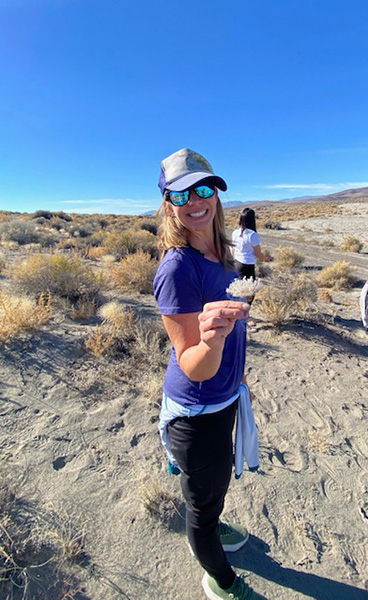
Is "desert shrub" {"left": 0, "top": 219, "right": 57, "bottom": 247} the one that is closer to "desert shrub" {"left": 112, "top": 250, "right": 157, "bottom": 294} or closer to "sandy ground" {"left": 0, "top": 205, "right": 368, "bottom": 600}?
"desert shrub" {"left": 112, "top": 250, "right": 157, "bottom": 294}

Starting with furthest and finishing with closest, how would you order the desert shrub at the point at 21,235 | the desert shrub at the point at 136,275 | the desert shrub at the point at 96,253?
the desert shrub at the point at 21,235
the desert shrub at the point at 96,253
the desert shrub at the point at 136,275

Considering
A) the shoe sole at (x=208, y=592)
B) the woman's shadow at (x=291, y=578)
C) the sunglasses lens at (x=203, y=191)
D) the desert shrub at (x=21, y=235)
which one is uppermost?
the sunglasses lens at (x=203, y=191)

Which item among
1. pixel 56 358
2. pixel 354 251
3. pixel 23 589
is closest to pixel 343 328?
pixel 56 358

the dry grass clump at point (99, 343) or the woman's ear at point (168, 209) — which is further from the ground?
the woman's ear at point (168, 209)

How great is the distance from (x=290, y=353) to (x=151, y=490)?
2.93m

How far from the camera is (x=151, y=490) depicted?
2.17 metres

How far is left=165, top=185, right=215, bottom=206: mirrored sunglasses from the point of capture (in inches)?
47.7

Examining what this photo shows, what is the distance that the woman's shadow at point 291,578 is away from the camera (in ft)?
5.68

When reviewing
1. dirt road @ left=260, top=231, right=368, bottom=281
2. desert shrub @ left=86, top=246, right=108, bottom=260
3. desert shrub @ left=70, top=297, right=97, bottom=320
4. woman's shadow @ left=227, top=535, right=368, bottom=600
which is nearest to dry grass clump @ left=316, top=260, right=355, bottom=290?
dirt road @ left=260, top=231, right=368, bottom=281

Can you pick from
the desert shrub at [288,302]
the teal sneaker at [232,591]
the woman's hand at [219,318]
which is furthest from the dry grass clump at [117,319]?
the woman's hand at [219,318]

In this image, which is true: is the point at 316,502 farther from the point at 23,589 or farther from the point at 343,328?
the point at 343,328

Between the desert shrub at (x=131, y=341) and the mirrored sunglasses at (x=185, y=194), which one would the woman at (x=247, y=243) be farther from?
the mirrored sunglasses at (x=185, y=194)

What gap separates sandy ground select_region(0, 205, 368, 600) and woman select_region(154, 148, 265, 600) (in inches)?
27.6

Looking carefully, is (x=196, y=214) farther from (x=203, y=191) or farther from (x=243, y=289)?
(x=243, y=289)
